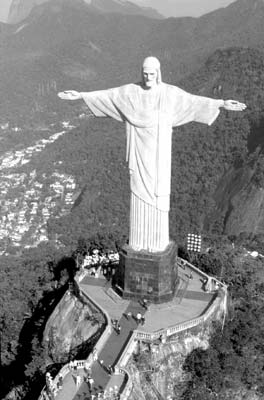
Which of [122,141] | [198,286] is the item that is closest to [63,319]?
[198,286]

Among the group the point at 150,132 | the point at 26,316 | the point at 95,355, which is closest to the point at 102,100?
the point at 150,132

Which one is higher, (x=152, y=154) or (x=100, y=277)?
(x=152, y=154)

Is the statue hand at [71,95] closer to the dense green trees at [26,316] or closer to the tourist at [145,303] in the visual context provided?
the tourist at [145,303]

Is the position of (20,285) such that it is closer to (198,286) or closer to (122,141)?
(198,286)

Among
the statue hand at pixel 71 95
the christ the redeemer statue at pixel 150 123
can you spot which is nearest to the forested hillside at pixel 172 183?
the christ the redeemer statue at pixel 150 123

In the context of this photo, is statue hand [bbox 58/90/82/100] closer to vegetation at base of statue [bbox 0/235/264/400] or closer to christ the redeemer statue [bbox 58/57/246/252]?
christ the redeemer statue [bbox 58/57/246/252]

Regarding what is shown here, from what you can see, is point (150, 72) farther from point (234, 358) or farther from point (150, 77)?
point (234, 358)

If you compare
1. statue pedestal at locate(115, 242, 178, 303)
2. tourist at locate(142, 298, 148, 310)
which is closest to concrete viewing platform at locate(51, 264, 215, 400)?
tourist at locate(142, 298, 148, 310)
